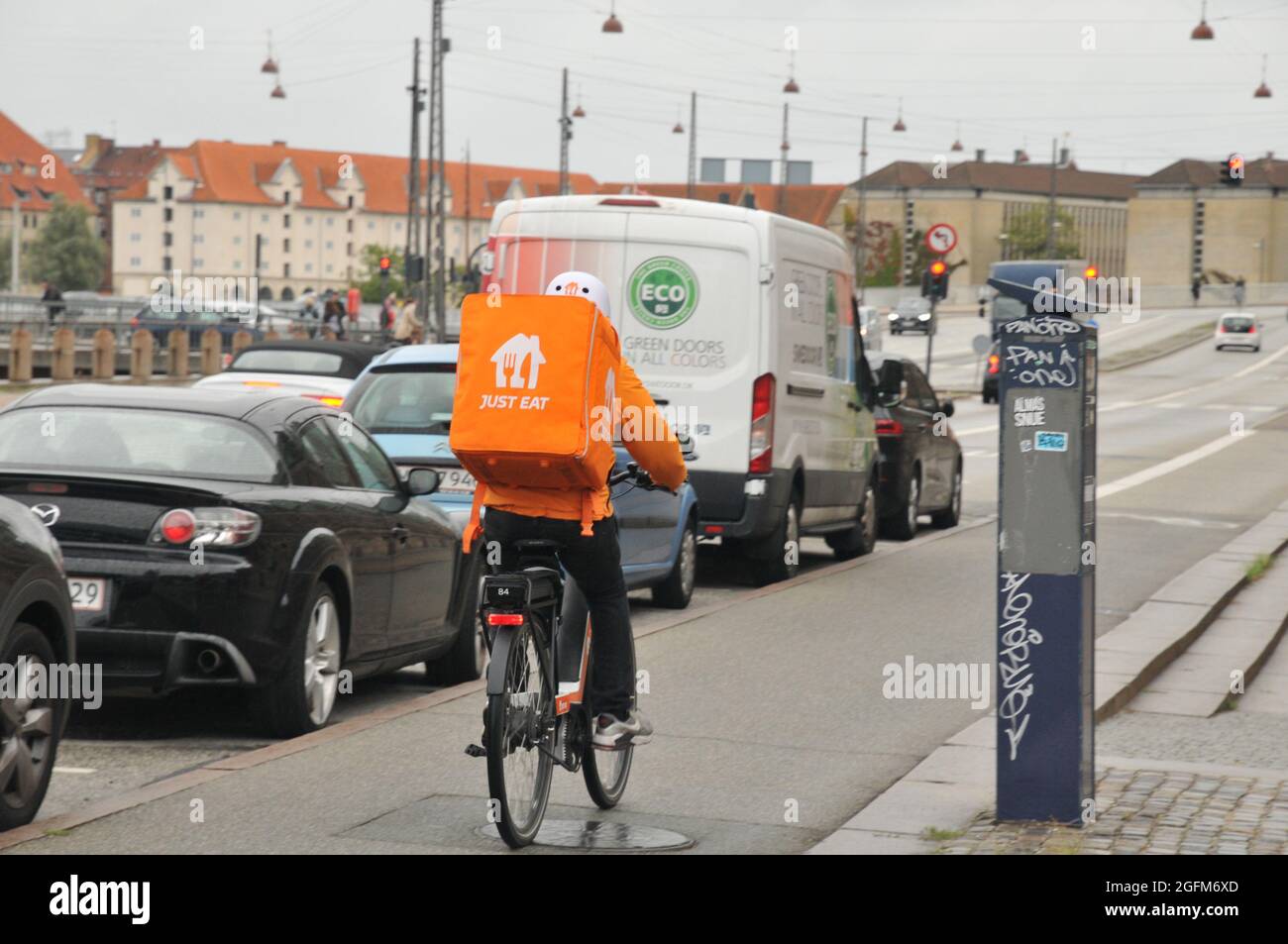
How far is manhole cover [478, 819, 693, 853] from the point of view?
6531 millimetres

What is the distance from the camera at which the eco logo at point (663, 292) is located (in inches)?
567

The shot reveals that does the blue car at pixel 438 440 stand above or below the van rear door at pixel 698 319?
below

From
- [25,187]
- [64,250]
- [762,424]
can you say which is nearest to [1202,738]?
[762,424]

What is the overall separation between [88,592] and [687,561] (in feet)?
20.5

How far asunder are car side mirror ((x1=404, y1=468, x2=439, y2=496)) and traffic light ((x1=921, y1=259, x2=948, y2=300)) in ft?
90.8

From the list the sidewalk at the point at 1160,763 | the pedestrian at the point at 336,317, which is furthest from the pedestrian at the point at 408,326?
the sidewalk at the point at 1160,763

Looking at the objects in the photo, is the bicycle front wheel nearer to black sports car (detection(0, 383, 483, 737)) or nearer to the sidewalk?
the sidewalk

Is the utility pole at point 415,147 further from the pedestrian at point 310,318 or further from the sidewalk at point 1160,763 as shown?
the sidewalk at point 1160,763

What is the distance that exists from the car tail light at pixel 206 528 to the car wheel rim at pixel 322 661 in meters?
0.52

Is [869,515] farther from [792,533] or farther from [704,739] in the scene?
[704,739]

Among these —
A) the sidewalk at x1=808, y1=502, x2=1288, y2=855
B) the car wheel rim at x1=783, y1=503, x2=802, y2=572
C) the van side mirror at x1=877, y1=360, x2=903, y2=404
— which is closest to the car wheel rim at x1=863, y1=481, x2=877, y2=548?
the van side mirror at x1=877, y1=360, x2=903, y2=404

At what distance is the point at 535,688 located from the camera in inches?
257
